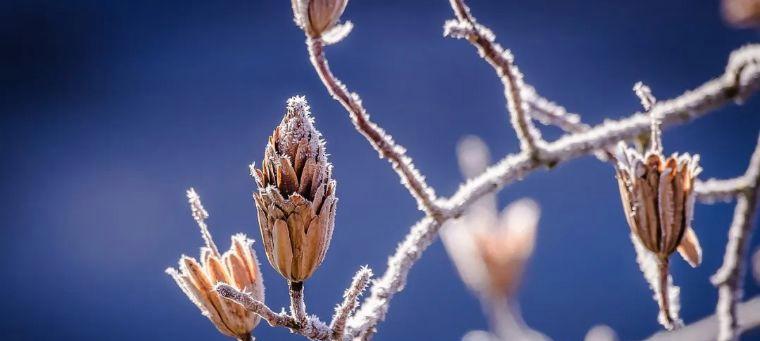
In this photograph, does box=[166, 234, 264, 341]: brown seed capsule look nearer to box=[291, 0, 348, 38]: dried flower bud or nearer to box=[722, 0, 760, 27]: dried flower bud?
box=[291, 0, 348, 38]: dried flower bud

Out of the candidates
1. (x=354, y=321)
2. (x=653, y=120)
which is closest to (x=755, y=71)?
(x=653, y=120)

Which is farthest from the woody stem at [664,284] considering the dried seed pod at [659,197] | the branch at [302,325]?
the branch at [302,325]

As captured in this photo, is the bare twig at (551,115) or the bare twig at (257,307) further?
the bare twig at (551,115)

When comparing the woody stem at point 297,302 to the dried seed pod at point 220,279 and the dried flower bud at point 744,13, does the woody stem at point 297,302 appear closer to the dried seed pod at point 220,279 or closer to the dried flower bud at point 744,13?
the dried seed pod at point 220,279

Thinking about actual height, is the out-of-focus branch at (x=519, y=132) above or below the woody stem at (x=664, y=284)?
above

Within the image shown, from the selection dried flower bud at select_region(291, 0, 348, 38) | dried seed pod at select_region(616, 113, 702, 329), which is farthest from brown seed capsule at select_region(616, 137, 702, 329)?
dried flower bud at select_region(291, 0, 348, 38)

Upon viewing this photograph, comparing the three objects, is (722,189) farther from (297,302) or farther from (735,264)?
(297,302)
